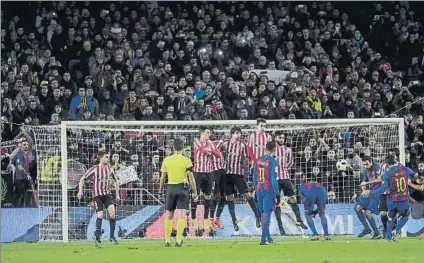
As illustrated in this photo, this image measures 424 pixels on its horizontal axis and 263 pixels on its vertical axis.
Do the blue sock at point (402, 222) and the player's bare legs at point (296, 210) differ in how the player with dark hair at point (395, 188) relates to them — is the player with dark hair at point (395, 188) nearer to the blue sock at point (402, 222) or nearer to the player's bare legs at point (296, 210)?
the blue sock at point (402, 222)

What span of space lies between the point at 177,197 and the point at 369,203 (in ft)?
14.4

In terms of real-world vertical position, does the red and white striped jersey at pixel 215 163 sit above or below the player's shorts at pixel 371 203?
above

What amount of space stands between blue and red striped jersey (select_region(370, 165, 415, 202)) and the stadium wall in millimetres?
2729

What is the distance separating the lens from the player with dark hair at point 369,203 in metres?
17.7

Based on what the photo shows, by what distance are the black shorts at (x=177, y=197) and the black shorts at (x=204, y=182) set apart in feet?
8.12

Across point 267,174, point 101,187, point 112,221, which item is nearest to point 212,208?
point 112,221

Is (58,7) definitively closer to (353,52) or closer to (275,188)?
(353,52)

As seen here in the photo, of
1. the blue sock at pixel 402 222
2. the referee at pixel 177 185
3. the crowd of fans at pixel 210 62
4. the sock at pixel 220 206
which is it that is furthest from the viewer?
the crowd of fans at pixel 210 62

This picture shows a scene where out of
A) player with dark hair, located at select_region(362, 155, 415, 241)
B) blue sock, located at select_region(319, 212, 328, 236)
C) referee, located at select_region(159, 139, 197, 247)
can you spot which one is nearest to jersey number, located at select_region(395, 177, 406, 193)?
player with dark hair, located at select_region(362, 155, 415, 241)

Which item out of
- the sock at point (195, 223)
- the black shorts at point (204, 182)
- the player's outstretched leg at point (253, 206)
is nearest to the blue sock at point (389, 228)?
the player's outstretched leg at point (253, 206)

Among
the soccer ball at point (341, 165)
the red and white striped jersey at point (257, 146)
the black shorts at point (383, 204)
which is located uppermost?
the red and white striped jersey at point (257, 146)

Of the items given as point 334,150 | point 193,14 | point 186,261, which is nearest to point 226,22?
point 193,14

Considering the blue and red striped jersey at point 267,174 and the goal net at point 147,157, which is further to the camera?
the goal net at point 147,157

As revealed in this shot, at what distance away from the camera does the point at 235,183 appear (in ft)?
58.5
